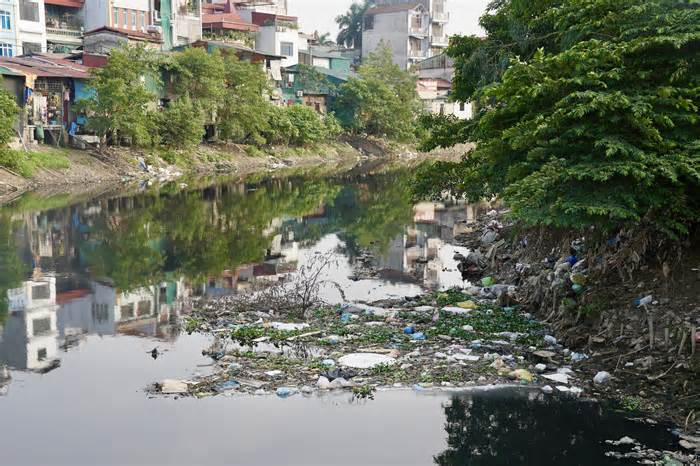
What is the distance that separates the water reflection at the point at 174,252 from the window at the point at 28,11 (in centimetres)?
1718

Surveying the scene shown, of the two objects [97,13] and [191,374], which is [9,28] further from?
[191,374]

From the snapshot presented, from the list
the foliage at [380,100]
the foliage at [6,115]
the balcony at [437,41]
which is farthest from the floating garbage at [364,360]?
the balcony at [437,41]

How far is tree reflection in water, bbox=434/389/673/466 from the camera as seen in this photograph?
8359 mm

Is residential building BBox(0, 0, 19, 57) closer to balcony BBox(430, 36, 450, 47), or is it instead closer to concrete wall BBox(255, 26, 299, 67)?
concrete wall BBox(255, 26, 299, 67)

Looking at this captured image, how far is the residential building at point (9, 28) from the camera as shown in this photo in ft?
140

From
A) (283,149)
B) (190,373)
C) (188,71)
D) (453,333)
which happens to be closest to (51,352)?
(190,373)

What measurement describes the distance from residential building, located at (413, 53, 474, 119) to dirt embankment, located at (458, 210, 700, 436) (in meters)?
50.7

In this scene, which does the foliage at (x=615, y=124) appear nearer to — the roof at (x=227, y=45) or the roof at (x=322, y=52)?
the roof at (x=227, y=45)

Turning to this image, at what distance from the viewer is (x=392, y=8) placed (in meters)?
74.8

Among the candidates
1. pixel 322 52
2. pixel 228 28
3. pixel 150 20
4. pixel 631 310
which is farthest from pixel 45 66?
pixel 631 310

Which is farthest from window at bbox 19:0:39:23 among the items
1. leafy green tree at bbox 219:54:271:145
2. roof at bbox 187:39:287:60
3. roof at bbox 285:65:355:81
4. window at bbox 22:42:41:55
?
roof at bbox 285:65:355:81

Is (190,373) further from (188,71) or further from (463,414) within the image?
(188,71)

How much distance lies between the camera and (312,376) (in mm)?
10109

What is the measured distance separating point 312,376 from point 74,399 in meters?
2.85
